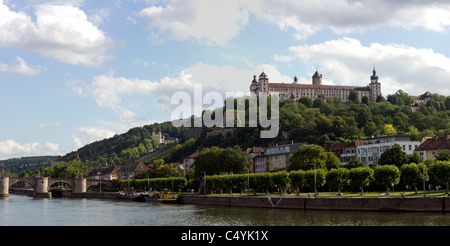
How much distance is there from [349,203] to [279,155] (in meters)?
80.9

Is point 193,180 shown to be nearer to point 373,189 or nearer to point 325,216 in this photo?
point 373,189

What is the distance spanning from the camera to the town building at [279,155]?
5684 inches

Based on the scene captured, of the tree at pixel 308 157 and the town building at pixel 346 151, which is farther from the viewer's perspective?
the town building at pixel 346 151

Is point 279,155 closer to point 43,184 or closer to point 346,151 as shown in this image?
point 346,151

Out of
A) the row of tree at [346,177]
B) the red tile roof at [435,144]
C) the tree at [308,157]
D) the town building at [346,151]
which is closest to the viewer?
the row of tree at [346,177]

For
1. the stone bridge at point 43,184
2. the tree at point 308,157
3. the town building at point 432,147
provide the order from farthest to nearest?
the stone bridge at point 43,184
the town building at point 432,147
the tree at point 308,157

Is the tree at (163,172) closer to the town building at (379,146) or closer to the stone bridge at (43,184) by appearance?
the stone bridge at (43,184)

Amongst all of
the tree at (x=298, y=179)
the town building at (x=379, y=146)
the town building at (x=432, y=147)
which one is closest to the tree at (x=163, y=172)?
the town building at (x=379, y=146)

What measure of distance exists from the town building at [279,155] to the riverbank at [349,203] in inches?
2182

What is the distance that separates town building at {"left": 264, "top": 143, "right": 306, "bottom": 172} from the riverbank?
55.4 m

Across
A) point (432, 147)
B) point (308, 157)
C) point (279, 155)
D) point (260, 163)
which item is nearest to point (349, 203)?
point (308, 157)
